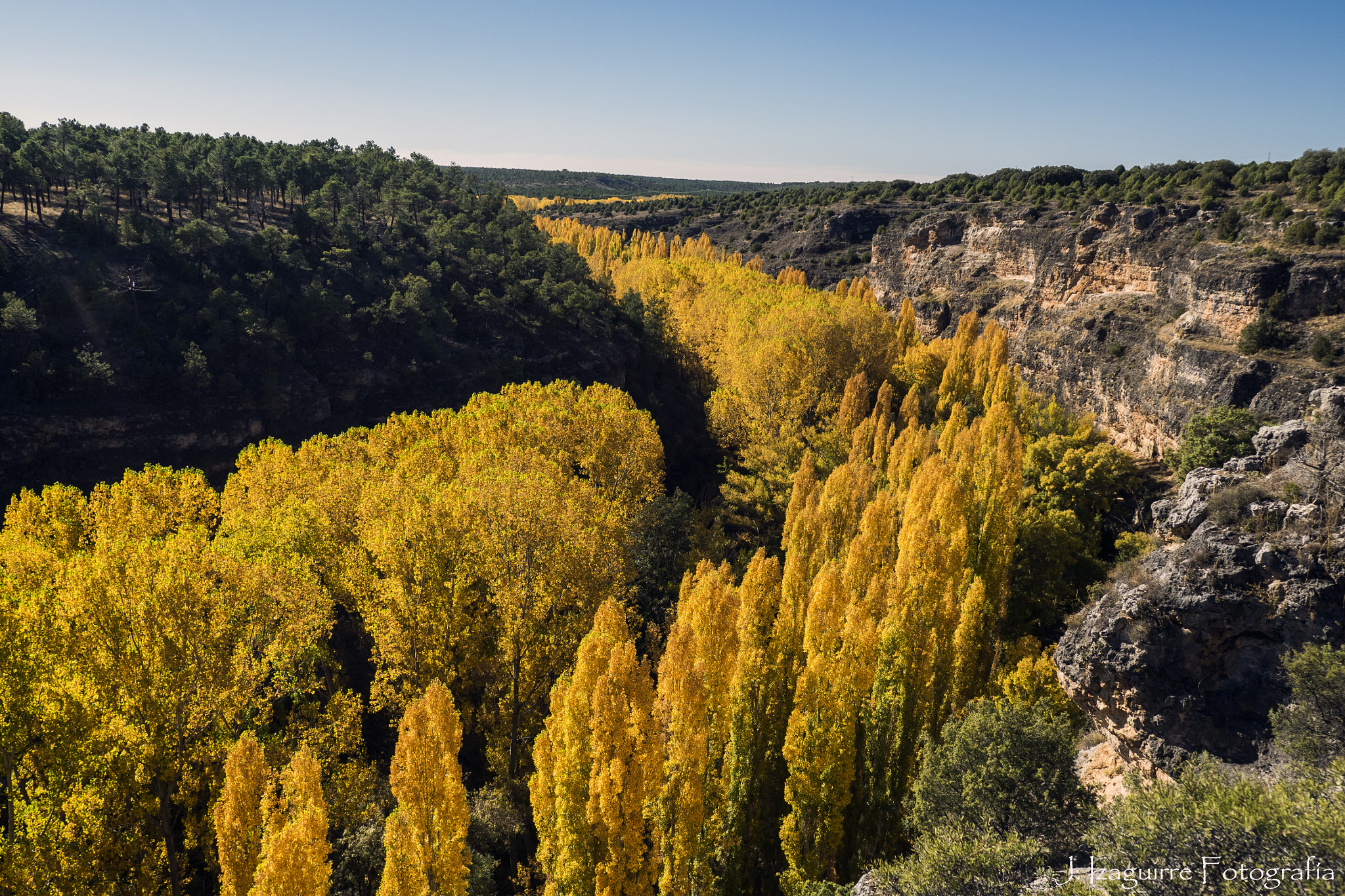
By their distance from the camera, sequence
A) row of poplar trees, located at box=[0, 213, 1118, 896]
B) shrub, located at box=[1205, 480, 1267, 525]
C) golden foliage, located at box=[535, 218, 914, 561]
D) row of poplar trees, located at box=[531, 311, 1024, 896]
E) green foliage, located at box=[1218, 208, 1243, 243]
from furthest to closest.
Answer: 1. green foliage, located at box=[1218, 208, 1243, 243]
2. golden foliage, located at box=[535, 218, 914, 561]
3. shrub, located at box=[1205, 480, 1267, 525]
4. row of poplar trees, located at box=[531, 311, 1024, 896]
5. row of poplar trees, located at box=[0, 213, 1118, 896]

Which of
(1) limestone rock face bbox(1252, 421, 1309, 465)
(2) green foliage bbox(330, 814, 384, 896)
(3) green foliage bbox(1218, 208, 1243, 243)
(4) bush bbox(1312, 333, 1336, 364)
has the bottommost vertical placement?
(2) green foliage bbox(330, 814, 384, 896)

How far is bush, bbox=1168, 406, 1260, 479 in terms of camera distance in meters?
36.4

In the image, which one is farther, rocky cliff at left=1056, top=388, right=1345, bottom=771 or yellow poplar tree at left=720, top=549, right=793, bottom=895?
yellow poplar tree at left=720, top=549, right=793, bottom=895

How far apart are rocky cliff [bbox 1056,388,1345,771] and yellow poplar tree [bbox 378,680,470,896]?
18379 mm

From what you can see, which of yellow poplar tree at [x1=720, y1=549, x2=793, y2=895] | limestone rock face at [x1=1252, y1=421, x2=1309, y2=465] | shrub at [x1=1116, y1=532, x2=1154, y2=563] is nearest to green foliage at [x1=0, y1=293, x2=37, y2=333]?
yellow poplar tree at [x1=720, y1=549, x2=793, y2=895]

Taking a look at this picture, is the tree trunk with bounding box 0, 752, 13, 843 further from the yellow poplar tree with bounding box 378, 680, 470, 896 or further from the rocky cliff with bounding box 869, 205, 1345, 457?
the rocky cliff with bounding box 869, 205, 1345, 457

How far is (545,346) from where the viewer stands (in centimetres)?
7025

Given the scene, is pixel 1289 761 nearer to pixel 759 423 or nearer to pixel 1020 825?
pixel 1020 825

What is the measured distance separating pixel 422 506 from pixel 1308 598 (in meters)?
28.0

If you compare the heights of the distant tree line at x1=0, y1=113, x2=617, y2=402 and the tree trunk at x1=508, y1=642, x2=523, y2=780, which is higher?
the distant tree line at x1=0, y1=113, x2=617, y2=402

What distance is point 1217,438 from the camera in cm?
3672

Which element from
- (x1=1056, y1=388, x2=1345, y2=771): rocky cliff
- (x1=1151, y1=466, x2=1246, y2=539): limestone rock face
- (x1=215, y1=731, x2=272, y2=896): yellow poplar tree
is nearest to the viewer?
(x1=215, y1=731, x2=272, y2=896): yellow poplar tree

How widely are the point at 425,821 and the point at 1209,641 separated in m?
21.4

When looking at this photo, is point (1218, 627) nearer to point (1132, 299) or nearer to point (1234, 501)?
point (1234, 501)
